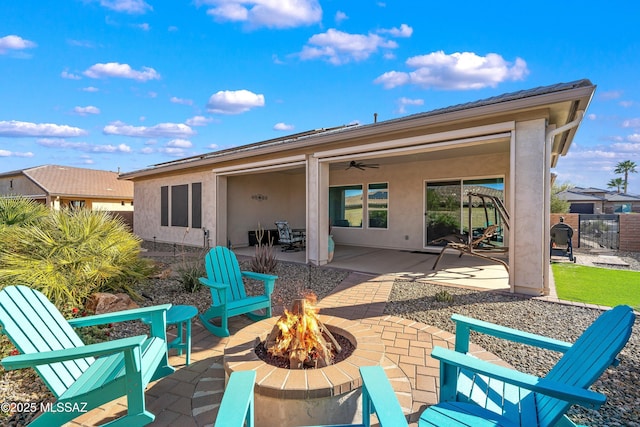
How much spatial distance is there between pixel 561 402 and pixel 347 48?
11.1 metres

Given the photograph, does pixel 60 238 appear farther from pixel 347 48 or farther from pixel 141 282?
pixel 347 48

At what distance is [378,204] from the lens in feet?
36.0

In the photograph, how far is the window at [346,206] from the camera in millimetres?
11539

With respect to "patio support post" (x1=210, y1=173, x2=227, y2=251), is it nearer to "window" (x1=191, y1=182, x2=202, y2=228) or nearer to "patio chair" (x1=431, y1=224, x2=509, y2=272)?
"window" (x1=191, y1=182, x2=202, y2=228)

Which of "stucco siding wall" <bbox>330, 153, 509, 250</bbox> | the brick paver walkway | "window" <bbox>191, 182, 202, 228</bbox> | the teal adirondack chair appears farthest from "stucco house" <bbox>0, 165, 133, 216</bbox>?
the teal adirondack chair

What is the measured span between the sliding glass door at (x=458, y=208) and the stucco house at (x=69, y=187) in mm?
20737

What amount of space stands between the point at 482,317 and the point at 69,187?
28134mm

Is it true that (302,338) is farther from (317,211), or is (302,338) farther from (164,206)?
(164,206)

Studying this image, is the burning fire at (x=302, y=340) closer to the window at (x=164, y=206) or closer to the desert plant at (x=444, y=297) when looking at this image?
the desert plant at (x=444, y=297)

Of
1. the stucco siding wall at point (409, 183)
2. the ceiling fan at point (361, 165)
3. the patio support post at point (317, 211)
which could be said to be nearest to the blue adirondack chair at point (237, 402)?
the patio support post at point (317, 211)

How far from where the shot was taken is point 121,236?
5.04 meters

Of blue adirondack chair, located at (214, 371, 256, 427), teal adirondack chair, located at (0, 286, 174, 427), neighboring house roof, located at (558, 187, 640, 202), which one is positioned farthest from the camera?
neighboring house roof, located at (558, 187, 640, 202)

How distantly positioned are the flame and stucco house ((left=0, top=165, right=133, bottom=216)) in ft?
76.6

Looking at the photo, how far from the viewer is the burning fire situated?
223 cm
